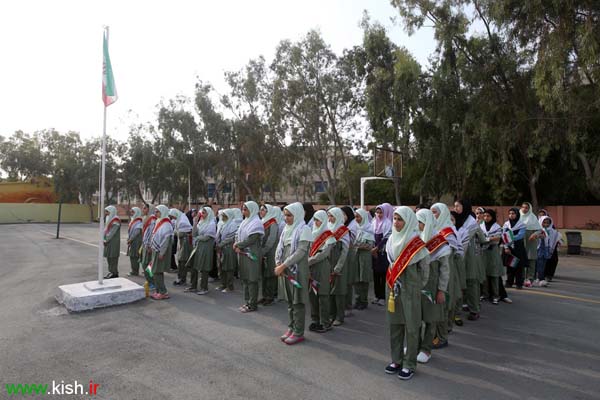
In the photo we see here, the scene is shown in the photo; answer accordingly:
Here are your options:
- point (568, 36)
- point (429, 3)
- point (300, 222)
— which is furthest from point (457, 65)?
point (300, 222)

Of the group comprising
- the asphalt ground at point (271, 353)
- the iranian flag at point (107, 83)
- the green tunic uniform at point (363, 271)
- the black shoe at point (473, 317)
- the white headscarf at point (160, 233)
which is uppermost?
the iranian flag at point (107, 83)

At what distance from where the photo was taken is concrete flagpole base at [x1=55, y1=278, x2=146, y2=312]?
6613 millimetres

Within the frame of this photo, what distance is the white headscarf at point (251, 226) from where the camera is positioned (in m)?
6.73

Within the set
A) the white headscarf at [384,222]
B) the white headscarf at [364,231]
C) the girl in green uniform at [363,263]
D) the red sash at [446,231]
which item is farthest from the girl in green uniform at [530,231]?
the red sash at [446,231]

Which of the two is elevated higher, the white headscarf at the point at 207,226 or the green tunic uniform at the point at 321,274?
the white headscarf at the point at 207,226

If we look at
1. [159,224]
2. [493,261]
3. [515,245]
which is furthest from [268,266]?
[515,245]

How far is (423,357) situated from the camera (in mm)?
4523

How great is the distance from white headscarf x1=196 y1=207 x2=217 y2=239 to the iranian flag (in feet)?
8.90

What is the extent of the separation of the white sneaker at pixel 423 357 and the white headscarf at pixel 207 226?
487cm

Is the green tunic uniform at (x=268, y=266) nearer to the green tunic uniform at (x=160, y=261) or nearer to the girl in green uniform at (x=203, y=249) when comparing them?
the girl in green uniform at (x=203, y=249)

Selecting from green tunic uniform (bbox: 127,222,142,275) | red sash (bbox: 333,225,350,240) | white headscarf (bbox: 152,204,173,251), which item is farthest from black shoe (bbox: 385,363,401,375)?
green tunic uniform (bbox: 127,222,142,275)

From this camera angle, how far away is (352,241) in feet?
22.9

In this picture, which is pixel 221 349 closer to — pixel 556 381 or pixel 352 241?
pixel 352 241

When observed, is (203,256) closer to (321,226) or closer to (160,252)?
(160,252)
